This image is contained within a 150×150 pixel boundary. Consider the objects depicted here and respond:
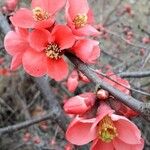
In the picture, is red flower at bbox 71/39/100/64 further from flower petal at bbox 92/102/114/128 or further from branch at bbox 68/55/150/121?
flower petal at bbox 92/102/114/128

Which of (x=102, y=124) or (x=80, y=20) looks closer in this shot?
(x=102, y=124)

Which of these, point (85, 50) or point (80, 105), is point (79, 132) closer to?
point (80, 105)

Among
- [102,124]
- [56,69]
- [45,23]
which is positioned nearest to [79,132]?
[102,124]

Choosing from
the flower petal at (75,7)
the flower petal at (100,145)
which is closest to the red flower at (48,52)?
the flower petal at (75,7)

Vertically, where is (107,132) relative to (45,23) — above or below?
below

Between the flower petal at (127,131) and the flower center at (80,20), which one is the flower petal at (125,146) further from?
the flower center at (80,20)

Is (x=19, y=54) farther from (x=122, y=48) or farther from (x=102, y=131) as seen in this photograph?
(x=122, y=48)

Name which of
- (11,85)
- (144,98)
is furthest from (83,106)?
(11,85)
